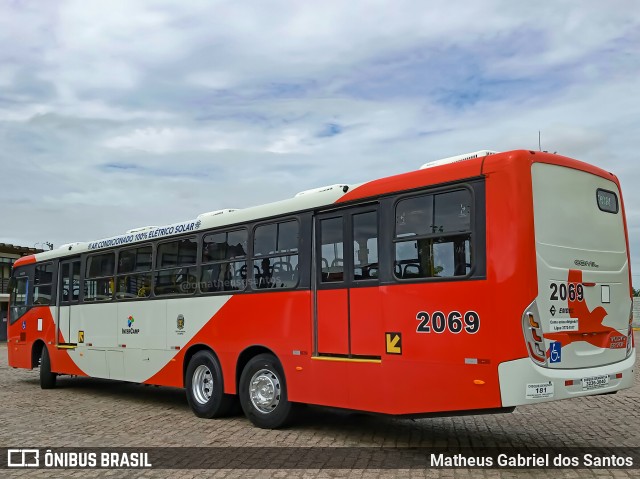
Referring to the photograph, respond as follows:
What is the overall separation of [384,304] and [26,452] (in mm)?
4573

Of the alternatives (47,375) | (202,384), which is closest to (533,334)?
(202,384)

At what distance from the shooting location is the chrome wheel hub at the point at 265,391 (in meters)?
9.61

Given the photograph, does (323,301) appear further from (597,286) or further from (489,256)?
(597,286)

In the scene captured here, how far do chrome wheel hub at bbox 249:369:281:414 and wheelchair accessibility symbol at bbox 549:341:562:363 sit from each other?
387cm

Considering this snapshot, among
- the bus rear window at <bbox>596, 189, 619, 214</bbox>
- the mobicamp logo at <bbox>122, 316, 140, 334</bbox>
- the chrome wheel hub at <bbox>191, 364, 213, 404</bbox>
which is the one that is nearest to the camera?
the bus rear window at <bbox>596, 189, 619, 214</bbox>

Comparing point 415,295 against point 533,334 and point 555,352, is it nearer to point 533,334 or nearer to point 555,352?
point 533,334

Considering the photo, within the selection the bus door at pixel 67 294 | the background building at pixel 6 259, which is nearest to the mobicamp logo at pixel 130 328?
the bus door at pixel 67 294

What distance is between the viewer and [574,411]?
11.0 meters

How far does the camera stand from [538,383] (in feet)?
22.4

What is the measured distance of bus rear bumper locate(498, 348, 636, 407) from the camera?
6.74 m

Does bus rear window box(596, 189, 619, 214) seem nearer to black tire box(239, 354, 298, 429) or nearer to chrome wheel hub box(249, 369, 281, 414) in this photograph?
black tire box(239, 354, 298, 429)

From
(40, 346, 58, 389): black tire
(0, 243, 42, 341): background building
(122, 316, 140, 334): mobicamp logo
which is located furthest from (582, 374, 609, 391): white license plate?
(0, 243, 42, 341): background building

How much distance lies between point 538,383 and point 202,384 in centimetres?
591

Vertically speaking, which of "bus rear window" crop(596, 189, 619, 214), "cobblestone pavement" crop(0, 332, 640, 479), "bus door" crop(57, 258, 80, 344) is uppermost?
"bus rear window" crop(596, 189, 619, 214)
